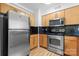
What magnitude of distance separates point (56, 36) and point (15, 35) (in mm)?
1148

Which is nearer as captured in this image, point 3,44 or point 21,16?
point 3,44

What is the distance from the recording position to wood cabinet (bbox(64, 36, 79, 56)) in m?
2.42

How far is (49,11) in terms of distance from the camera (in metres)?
2.20

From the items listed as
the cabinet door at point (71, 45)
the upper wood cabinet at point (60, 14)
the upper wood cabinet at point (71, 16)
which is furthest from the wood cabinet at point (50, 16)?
the cabinet door at point (71, 45)

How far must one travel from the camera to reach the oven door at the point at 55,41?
2.52 metres

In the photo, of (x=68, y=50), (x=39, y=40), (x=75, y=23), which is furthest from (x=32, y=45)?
(x=75, y=23)

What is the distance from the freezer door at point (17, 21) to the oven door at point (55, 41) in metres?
0.80

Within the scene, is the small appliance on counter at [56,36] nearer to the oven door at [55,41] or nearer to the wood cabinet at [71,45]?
the oven door at [55,41]

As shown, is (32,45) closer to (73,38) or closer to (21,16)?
(21,16)

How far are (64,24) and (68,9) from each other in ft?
1.34

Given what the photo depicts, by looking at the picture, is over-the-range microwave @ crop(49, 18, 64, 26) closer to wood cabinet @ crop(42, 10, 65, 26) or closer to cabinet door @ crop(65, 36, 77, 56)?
wood cabinet @ crop(42, 10, 65, 26)

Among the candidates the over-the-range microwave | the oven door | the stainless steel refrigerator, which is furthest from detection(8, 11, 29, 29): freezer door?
the oven door

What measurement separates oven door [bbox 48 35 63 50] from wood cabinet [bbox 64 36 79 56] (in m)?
0.14

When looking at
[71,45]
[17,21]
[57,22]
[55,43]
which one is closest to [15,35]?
[17,21]
